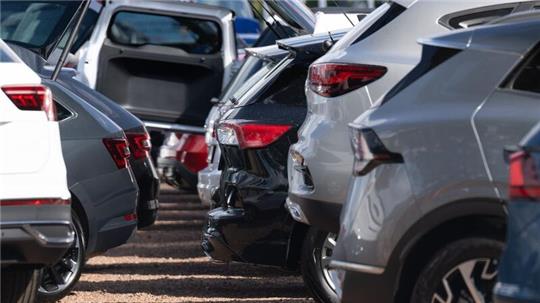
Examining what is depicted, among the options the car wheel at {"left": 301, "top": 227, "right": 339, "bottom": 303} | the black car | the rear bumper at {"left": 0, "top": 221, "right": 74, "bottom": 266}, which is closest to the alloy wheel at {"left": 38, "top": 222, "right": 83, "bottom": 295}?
the black car

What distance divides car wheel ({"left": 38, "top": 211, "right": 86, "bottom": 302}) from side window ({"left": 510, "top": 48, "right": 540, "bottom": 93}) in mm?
4361

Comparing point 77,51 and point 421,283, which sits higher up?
point 421,283

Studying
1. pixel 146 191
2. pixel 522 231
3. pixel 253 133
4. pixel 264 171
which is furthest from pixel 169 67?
pixel 522 231

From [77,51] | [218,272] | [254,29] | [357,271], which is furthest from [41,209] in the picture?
[254,29]

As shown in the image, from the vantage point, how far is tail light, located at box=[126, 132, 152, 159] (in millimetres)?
11508

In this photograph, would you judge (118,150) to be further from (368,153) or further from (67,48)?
(368,153)

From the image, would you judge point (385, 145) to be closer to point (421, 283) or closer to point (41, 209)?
point (421, 283)

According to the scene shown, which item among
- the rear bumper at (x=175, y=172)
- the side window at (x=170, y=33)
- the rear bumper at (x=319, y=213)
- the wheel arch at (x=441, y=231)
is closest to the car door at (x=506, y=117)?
the wheel arch at (x=441, y=231)

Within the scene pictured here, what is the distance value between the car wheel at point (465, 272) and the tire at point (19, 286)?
8.50ft

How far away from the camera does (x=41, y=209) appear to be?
24.5ft

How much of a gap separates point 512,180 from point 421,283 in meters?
1.02

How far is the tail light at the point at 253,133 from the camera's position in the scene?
9562mm

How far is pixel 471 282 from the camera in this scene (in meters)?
6.53

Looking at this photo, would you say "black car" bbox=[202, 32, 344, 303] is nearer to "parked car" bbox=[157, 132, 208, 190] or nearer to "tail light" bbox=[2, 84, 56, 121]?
"tail light" bbox=[2, 84, 56, 121]
